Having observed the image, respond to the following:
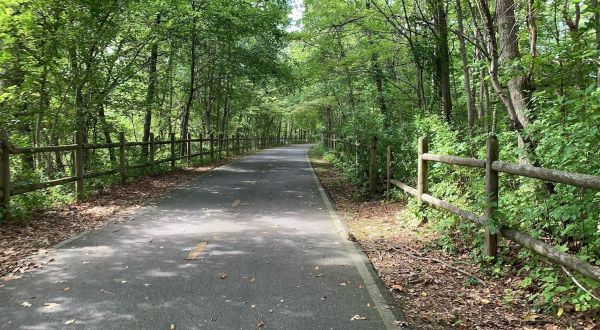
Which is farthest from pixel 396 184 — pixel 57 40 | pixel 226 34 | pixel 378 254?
pixel 226 34

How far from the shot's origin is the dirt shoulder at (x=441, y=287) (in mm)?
3928

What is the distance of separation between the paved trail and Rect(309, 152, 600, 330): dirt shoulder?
0.91 ft

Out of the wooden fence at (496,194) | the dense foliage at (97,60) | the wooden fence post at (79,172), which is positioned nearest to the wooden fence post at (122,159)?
the dense foliage at (97,60)

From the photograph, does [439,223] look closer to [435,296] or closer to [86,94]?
[435,296]

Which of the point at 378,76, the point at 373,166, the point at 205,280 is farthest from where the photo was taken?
the point at 378,76

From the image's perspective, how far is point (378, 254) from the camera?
Answer: 246 inches

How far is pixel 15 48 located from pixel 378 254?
8550 mm

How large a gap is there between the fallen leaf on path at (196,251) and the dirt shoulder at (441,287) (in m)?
2.27

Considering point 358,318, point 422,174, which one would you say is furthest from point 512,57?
point 358,318

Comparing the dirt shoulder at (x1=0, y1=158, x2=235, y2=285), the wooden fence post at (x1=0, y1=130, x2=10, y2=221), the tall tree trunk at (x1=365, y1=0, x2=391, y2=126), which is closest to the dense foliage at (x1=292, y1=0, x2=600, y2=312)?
the tall tree trunk at (x1=365, y1=0, x2=391, y2=126)

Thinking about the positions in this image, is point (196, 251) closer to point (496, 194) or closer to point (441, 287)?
point (441, 287)

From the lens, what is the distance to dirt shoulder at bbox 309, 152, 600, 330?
155 inches

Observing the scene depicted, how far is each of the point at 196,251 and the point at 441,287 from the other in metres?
3.13

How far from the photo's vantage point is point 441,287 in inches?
193
